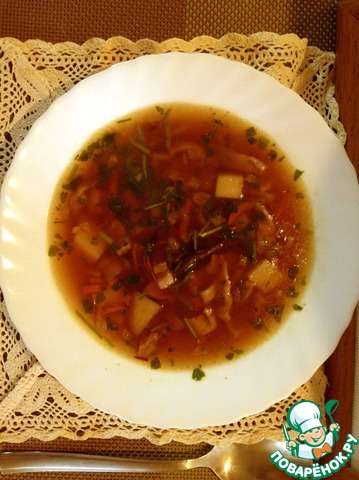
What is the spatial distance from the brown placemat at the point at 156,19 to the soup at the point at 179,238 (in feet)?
1.46

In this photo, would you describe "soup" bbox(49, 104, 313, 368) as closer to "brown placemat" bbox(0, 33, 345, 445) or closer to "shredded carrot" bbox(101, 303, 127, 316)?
"shredded carrot" bbox(101, 303, 127, 316)

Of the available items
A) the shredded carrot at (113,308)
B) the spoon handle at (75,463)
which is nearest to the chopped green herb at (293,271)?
the shredded carrot at (113,308)

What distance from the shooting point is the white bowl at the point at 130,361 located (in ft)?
6.84

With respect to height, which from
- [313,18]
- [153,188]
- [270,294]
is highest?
[313,18]

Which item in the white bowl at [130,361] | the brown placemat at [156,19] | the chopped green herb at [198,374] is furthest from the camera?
the brown placemat at [156,19]

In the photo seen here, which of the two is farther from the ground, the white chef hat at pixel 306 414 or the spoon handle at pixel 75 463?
the white chef hat at pixel 306 414

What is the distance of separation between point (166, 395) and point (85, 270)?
0.72 m

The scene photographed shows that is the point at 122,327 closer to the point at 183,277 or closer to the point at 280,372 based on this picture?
the point at 183,277

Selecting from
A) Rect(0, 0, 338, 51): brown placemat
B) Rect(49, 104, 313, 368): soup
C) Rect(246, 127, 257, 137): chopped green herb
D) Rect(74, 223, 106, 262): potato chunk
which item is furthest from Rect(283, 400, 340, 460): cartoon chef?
Rect(0, 0, 338, 51): brown placemat

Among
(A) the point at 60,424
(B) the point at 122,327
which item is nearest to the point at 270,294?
(B) the point at 122,327

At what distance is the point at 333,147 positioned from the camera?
210cm

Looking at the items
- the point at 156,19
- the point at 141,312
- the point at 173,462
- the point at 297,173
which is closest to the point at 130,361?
the point at 141,312

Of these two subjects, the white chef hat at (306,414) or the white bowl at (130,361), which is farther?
the white chef hat at (306,414)

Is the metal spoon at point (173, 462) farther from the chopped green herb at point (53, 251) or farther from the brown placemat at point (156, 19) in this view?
the brown placemat at point (156, 19)
